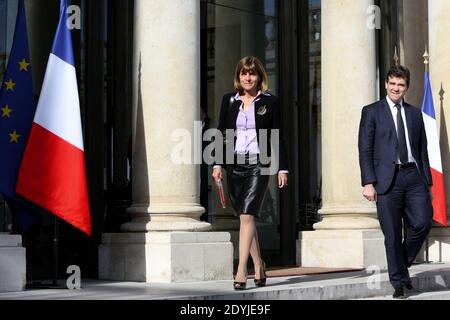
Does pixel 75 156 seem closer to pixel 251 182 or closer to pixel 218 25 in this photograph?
pixel 251 182

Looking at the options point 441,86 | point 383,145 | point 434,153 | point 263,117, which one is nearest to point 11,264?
point 263,117

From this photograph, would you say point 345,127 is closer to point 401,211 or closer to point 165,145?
point 165,145

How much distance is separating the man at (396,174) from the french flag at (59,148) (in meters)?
2.76

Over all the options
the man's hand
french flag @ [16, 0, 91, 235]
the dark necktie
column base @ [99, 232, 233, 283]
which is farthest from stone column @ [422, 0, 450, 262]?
french flag @ [16, 0, 91, 235]

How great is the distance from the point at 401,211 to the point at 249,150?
1564mm

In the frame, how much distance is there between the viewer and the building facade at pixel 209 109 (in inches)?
456

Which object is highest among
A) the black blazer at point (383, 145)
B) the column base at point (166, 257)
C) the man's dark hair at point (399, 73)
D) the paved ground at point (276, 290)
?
the man's dark hair at point (399, 73)

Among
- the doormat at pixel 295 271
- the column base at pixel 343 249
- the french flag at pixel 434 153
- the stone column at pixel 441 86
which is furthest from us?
the stone column at pixel 441 86

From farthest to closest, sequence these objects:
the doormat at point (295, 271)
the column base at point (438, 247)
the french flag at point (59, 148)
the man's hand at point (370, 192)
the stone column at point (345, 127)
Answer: the column base at point (438, 247) → the stone column at point (345, 127) → the doormat at point (295, 271) → the french flag at point (59, 148) → the man's hand at point (370, 192)

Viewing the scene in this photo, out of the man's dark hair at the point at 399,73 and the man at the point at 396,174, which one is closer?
the man at the point at 396,174

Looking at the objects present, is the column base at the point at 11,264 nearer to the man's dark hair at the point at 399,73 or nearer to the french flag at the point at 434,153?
the man's dark hair at the point at 399,73

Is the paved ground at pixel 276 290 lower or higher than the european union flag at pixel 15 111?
lower

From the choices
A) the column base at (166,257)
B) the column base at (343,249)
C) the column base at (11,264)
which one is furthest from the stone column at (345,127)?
the column base at (11,264)
